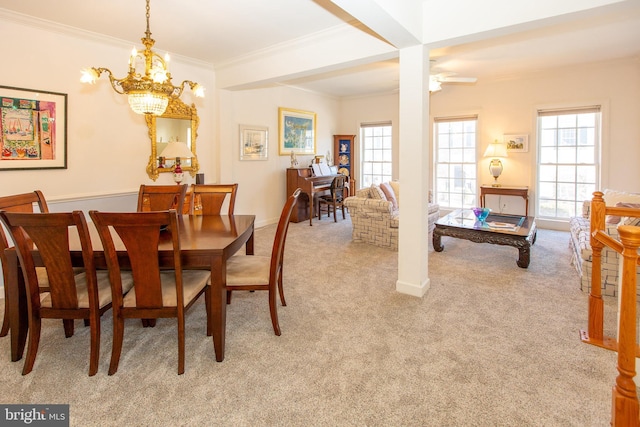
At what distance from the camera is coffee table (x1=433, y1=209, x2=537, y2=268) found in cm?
394

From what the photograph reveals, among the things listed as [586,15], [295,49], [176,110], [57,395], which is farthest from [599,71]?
[57,395]

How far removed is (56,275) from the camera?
80.3 inches

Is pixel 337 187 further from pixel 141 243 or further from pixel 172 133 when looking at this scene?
pixel 141 243

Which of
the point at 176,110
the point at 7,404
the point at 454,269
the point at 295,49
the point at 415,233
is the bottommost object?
the point at 7,404

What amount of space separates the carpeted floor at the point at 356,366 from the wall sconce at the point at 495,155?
3129mm

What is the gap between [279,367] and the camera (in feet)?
7.11

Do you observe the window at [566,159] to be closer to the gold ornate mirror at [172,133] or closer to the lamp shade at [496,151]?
the lamp shade at [496,151]

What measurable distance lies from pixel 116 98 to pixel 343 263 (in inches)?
132

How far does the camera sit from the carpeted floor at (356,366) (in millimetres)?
1783

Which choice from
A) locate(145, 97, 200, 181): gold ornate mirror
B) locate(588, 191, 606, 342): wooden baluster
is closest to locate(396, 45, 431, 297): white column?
locate(588, 191, 606, 342): wooden baluster

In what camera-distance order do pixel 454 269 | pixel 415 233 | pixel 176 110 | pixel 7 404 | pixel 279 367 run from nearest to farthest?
1. pixel 7 404
2. pixel 279 367
3. pixel 415 233
4. pixel 454 269
5. pixel 176 110

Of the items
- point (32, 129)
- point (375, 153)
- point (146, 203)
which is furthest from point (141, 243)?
point (375, 153)

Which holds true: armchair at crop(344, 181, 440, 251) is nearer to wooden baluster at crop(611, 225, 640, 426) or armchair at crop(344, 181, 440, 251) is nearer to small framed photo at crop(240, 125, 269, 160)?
small framed photo at crop(240, 125, 269, 160)

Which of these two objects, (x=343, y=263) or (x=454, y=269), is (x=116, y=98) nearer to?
(x=343, y=263)
